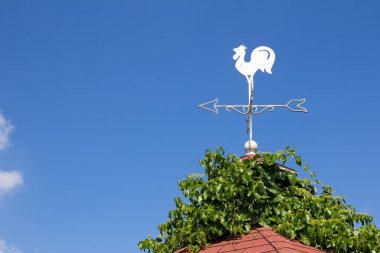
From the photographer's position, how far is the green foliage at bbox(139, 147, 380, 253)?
601 cm

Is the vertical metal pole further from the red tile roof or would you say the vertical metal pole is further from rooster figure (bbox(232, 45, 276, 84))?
the red tile roof

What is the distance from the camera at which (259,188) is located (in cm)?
622

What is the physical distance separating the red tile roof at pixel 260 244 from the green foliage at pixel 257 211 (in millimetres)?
120

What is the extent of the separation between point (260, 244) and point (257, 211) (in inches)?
29.8

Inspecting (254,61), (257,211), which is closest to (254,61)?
(254,61)

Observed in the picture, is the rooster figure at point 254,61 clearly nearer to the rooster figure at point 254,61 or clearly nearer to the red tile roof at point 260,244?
the rooster figure at point 254,61

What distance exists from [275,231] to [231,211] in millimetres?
600

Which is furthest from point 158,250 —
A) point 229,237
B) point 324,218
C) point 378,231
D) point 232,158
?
point 378,231

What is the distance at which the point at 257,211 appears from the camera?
6.28 meters

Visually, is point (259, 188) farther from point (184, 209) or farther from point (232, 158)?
point (184, 209)

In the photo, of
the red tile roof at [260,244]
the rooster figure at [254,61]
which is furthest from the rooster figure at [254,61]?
the red tile roof at [260,244]

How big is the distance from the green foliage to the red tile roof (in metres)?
0.12

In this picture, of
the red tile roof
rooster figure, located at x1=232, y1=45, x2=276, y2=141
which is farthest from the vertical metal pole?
the red tile roof

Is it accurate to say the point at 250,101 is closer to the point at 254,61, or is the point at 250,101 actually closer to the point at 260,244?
the point at 254,61
